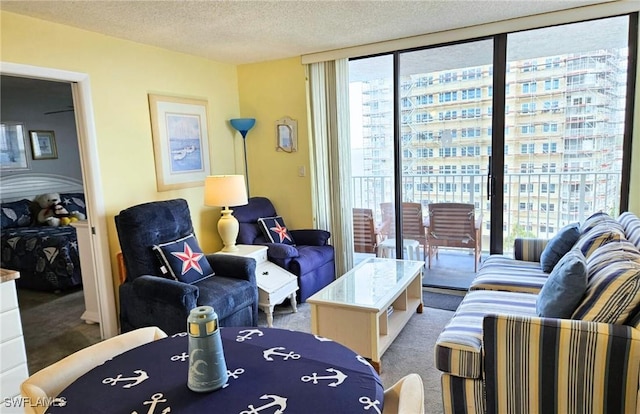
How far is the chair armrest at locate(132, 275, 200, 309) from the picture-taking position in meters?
2.63

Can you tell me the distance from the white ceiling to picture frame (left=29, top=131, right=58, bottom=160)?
3259 millimetres

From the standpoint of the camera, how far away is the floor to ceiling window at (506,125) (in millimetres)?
3428

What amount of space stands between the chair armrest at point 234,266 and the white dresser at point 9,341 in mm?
1382

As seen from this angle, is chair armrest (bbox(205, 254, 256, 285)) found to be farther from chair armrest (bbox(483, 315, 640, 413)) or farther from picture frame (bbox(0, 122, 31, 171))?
picture frame (bbox(0, 122, 31, 171))

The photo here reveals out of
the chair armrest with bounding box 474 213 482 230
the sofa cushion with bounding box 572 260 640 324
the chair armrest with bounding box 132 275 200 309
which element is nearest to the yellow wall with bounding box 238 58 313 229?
the chair armrest with bounding box 474 213 482 230

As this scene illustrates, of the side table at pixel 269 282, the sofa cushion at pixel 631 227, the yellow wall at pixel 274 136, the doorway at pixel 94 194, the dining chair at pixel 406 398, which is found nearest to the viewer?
the dining chair at pixel 406 398

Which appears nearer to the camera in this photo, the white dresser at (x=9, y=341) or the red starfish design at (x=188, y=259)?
the white dresser at (x=9, y=341)

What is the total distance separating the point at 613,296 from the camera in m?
1.70

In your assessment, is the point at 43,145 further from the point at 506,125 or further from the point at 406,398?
the point at 406,398

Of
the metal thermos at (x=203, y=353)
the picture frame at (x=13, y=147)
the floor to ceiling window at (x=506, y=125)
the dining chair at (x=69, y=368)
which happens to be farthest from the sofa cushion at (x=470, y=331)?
the picture frame at (x=13, y=147)

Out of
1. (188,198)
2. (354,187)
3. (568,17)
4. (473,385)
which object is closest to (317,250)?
(354,187)

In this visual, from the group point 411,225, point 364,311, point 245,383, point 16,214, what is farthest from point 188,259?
point 16,214

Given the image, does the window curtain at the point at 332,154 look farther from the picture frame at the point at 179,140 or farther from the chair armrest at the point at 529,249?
the chair armrest at the point at 529,249

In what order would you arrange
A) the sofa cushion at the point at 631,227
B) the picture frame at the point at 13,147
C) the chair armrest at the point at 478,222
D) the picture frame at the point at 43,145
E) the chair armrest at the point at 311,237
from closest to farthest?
1. the sofa cushion at the point at 631,227
2. the chair armrest at the point at 478,222
3. the chair armrest at the point at 311,237
4. the picture frame at the point at 13,147
5. the picture frame at the point at 43,145
